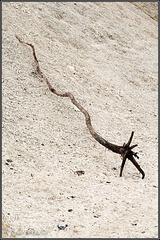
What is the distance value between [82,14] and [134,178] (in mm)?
8268

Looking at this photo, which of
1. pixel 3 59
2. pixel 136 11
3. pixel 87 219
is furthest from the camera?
pixel 136 11

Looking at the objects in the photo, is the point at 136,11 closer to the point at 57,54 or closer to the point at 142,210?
the point at 57,54

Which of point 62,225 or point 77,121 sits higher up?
point 62,225

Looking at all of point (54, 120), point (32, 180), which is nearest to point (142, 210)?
point (32, 180)

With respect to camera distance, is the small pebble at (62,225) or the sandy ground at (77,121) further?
the sandy ground at (77,121)

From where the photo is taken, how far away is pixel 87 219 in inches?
182

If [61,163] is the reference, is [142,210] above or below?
above

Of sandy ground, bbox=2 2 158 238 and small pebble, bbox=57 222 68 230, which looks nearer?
small pebble, bbox=57 222 68 230

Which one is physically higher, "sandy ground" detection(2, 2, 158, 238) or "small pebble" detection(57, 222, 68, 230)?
"small pebble" detection(57, 222, 68, 230)

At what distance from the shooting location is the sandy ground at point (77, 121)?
467 cm

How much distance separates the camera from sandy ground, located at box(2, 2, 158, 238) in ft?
15.3

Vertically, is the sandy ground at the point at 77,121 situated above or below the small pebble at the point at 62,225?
below

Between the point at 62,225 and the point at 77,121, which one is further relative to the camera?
the point at 77,121

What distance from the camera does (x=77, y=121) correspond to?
760 cm
